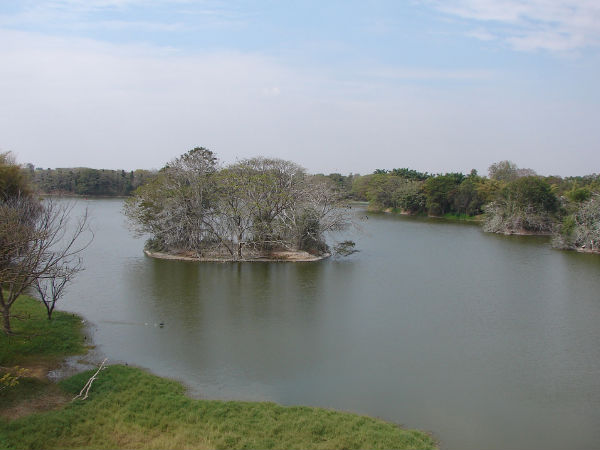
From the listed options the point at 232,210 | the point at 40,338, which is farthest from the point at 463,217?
the point at 40,338

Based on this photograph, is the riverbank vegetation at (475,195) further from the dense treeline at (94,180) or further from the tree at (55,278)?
the tree at (55,278)

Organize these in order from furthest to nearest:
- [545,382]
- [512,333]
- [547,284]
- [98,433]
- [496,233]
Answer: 1. [496,233]
2. [547,284]
3. [512,333]
4. [545,382]
5. [98,433]

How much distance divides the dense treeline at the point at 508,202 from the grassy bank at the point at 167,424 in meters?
35.6

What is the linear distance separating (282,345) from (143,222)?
19.6m

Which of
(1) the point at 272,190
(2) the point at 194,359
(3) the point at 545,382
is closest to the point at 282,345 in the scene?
(2) the point at 194,359

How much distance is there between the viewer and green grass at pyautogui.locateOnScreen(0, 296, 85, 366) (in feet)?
43.2

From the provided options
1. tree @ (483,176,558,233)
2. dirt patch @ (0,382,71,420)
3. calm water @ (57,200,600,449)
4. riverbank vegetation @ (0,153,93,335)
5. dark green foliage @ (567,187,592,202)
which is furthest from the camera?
tree @ (483,176,558,233)

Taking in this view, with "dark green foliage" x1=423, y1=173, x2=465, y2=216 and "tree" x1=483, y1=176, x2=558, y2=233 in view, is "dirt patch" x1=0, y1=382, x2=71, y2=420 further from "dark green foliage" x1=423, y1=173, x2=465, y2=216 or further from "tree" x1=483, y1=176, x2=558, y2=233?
"dark green foliage" x1=423, y1=173, x2=465, y2=216

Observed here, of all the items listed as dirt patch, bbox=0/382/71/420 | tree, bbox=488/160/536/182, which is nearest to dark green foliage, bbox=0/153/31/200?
dirt patch, bbox=0/382/71/420

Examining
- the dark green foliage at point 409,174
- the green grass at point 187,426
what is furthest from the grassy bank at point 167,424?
the dark green foliage at point 409,174

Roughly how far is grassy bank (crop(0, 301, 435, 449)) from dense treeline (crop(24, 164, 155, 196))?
63238 mm

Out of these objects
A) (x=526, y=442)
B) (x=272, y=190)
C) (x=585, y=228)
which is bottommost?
(x=526, y=442)

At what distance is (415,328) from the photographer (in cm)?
1728

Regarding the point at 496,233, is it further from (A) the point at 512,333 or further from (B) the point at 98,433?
(B) the point at 98,433
